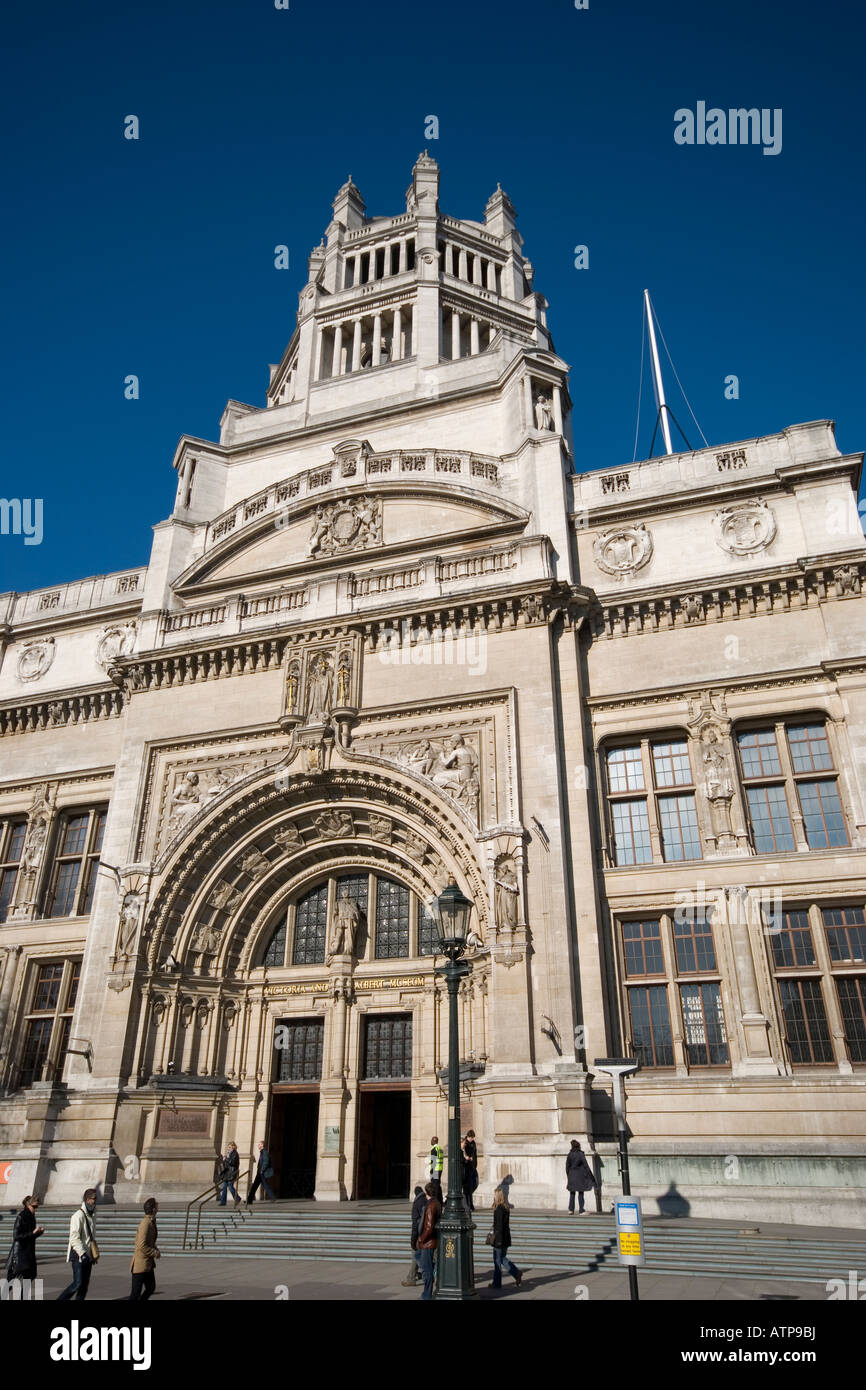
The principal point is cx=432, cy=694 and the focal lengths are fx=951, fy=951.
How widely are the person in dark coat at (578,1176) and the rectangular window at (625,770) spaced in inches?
376

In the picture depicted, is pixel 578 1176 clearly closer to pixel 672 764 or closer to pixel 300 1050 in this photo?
pixel 300 1050

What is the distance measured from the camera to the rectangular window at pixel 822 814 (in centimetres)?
2261

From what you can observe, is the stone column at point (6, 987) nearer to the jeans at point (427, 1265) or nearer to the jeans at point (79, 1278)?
the jeans at point (79, 1278)

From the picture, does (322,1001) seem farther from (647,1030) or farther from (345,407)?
(345,407)

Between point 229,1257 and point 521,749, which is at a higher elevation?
point 521,749

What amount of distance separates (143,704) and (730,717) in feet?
57.2

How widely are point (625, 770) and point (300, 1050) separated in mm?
11748

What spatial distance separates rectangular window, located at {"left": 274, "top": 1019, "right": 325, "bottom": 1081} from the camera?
85.0 ft

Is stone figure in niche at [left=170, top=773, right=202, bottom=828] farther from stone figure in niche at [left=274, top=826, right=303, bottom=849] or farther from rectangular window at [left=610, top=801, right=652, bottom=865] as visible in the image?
rectangular window at [left=610, top=801, right=652, bottom=865]

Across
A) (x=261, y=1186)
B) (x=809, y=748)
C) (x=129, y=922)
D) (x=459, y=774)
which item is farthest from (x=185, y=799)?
(x=809, y=748)

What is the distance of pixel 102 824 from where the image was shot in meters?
30.4

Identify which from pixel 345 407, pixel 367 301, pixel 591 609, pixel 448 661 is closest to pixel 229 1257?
pixel 448 661

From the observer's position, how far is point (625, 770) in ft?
82.8

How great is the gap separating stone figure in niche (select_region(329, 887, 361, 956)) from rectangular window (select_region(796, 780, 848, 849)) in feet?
39.6
